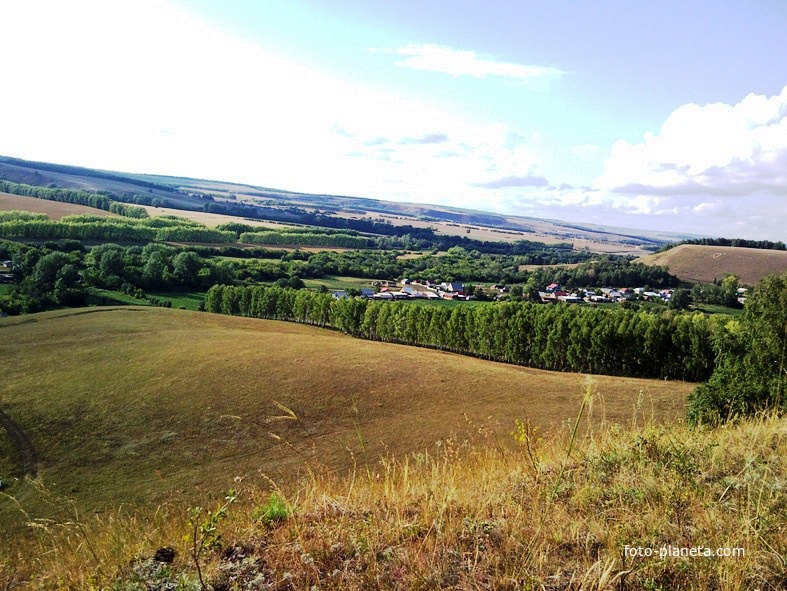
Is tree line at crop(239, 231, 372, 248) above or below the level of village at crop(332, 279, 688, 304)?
above

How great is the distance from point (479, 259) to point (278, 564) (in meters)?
194

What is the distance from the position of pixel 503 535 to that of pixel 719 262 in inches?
6607

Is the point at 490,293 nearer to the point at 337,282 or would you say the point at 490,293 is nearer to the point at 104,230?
the point at 337,282

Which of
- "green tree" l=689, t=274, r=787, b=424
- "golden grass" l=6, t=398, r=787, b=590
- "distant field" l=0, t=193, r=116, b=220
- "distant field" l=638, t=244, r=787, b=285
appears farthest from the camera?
"distant field" l=0, t=193, r=116, b=220

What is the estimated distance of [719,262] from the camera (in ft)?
473

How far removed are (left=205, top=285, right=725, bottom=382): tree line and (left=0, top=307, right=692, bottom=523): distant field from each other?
1551cm

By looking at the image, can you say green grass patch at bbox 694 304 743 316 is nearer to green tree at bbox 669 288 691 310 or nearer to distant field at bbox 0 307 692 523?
green tree at bbox 669 288 691 310

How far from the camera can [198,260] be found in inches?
4469

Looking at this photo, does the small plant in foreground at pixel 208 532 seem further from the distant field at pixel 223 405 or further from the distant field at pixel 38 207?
the distant field at pixel 38 207

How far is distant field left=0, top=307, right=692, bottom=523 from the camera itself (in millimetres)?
23938

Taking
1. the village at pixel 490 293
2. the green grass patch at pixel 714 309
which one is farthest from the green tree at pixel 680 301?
the village at pixel 490 293

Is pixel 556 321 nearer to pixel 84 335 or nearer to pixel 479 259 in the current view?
pixel 84 335

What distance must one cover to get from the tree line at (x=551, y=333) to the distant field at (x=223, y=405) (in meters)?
15.5

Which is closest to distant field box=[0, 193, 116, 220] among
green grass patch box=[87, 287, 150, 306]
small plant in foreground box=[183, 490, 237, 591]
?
green grass patch box=[87, 287, 150, 306]
